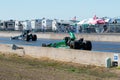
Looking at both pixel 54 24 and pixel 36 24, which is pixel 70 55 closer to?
pixel 54 24

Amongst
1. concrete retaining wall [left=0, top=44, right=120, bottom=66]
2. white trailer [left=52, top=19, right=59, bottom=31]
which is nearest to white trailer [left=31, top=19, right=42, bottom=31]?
white trailer [left=52, top=19, right=59, bottom=31]

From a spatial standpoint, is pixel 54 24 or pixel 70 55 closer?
pixel 70 55

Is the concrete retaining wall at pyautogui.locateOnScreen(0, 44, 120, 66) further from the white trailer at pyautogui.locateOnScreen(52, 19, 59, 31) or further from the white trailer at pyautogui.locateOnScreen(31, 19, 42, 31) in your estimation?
the white trailer at pyautogui.locateOnScreen(31, 19, 42, 31)

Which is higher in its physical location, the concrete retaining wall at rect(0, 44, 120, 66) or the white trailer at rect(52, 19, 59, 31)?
the concrete retaining wall at rect(0, 44, 120, 66)

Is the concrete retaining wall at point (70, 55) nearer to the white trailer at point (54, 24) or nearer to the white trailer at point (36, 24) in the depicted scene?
the white trailer at point (54, 24)

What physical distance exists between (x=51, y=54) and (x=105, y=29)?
37409 mm

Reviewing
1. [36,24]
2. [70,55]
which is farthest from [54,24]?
[70,55]

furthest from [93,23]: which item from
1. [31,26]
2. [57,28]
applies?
[31,26]

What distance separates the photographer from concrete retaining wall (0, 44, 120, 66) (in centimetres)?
2150

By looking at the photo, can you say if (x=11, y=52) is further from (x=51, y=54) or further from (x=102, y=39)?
(x=102, y=39)

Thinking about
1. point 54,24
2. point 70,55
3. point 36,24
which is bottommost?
point 36,24

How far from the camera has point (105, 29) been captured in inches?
2447

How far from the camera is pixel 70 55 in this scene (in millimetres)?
23859

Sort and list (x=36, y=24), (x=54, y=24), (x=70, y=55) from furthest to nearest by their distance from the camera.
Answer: (x=36, y=24) → (x=54, y=24) → (x=70, y=55)
